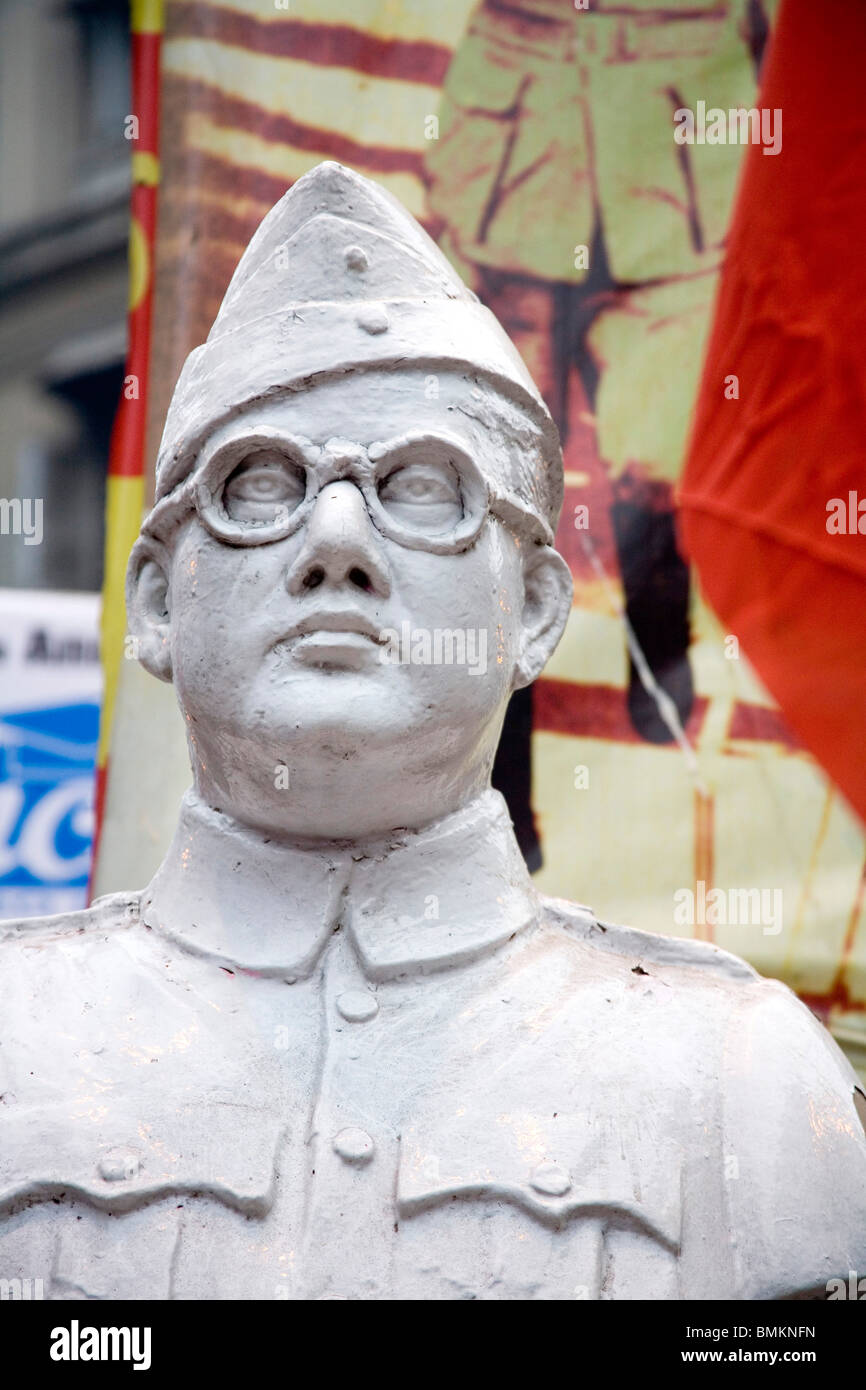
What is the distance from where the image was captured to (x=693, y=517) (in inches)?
188

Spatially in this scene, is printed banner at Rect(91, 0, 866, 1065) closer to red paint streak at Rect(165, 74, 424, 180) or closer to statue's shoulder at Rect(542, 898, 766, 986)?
red paint streak at Rect(165, 74, 424, 180)

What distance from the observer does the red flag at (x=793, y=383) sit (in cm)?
469

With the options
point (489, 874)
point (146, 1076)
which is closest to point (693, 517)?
point (489, 874)

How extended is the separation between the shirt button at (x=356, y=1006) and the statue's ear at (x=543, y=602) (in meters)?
0.67

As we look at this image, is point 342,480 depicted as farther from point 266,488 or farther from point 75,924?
point 75,924

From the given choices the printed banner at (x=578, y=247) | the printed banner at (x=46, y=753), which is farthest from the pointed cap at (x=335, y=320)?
the printed banner at (x=46, y=753)

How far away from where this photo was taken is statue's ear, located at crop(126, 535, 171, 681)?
295 cm

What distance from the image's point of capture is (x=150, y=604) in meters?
3.00

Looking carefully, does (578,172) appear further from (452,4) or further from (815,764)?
(815,764)

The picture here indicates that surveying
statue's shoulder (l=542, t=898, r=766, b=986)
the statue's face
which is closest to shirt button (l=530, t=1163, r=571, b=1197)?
statue's shoulder (l=542, t=898, r=766, b=986)

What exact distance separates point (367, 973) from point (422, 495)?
2.62 feet
